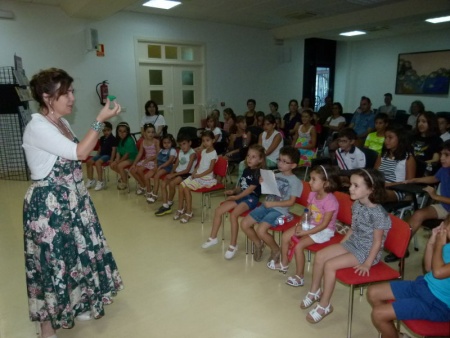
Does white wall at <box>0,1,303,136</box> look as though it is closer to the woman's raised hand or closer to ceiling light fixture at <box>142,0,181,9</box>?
ceiling light fixture at <box>142,0,181,9</box>

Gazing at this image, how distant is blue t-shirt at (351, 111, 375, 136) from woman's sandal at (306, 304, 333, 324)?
16.1ft

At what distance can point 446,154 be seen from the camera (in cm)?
284

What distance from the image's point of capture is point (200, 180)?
3.96 meters

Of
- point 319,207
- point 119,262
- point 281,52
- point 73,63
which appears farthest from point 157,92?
point 319,207

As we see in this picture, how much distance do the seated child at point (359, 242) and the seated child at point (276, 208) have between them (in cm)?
61

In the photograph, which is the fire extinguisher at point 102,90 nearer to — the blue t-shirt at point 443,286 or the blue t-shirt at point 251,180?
the blue t-shirt at point 251,180

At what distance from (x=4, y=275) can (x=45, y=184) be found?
1.56 meters

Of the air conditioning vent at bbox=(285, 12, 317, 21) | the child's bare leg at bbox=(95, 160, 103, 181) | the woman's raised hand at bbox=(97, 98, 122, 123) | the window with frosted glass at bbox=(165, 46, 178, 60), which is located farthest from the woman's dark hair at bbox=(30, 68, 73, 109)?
the air conditioning vent at bbox=(285, 12, 317, 21)

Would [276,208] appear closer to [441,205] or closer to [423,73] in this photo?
[441,205]

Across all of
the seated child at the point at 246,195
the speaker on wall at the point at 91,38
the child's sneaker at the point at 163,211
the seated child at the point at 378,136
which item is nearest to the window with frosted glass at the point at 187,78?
the speaker on wall at the point at 91,38

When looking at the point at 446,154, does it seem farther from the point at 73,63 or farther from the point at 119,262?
the point at 73,63

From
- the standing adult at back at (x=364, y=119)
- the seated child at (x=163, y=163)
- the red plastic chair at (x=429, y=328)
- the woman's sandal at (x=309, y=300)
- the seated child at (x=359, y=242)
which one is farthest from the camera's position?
the standing adult at back at (x=364, y=119)

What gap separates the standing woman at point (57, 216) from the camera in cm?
177

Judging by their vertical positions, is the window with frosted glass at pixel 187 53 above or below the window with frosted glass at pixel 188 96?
above
